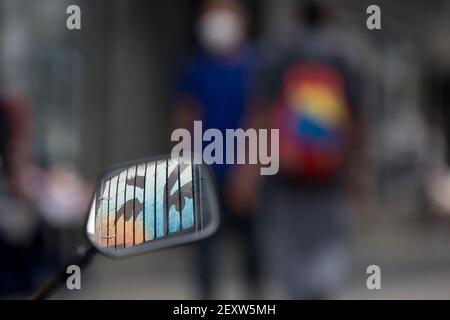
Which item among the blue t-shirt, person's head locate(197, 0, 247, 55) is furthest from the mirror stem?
person's head locate(197, 0, 247, 55)

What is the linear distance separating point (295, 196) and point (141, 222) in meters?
2.61

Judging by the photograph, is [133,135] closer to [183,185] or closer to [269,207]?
[269,207]

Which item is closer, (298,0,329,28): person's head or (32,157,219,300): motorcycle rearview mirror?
(32,157,219,300): motorcycle rearview mirror

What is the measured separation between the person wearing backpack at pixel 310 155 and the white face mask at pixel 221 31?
0.74m

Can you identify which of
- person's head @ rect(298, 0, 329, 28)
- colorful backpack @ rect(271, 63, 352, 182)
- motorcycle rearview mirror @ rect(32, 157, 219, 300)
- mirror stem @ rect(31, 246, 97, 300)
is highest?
person's head @ rect(298, 0, 329, 28)

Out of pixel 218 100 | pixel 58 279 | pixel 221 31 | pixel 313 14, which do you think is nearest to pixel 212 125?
pixel 218 100

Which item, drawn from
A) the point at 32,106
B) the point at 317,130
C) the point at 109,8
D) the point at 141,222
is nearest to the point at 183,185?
the point at 141,222

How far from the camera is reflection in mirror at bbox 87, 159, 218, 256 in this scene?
75.4 inches

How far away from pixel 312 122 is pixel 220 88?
780 mm

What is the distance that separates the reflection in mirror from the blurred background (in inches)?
44.5

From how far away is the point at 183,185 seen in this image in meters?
1.95

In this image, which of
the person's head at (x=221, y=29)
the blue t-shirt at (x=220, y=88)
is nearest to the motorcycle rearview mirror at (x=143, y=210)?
the blue t-shirt at (x=220, y=88)

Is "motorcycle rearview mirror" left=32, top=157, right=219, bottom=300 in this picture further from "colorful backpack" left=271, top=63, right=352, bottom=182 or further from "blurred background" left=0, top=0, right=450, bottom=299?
"colorful backpack" left=271, top=63, right=352, bottom=182

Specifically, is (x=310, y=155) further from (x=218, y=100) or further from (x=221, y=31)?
(x=221, y=31)
